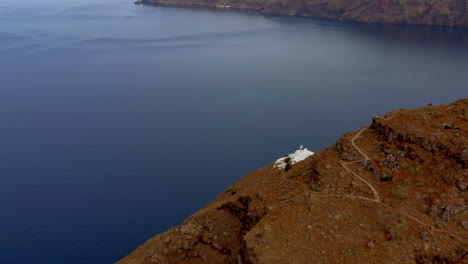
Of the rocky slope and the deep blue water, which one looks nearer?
the rocky slope

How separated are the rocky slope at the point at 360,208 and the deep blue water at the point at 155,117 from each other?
2778 centimetres

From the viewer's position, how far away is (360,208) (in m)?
22.6

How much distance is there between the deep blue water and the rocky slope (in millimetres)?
27784

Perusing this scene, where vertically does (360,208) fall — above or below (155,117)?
above

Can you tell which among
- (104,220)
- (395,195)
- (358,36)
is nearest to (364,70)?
(358,36)

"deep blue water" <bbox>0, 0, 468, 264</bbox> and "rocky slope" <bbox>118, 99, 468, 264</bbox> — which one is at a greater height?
"rocky slope" <bbox>118, 99, 468, 264</bbox>

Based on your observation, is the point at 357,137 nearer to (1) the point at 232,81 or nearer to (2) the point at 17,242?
(2) the point at 17,242

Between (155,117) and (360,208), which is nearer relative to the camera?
(360,208)

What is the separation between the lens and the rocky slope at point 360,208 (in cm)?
2000

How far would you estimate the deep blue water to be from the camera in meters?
55.7

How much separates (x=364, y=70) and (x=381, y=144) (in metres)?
113

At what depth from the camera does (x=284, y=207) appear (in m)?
23.9

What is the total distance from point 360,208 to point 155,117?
74.2m

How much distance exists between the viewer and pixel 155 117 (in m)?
90.6
